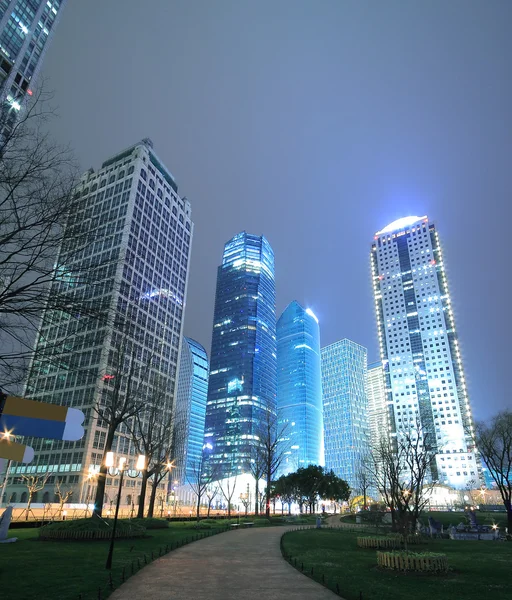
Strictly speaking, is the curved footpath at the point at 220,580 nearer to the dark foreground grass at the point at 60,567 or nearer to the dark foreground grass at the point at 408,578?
the dark foreground grass at the point at 60,567

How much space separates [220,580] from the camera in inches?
516

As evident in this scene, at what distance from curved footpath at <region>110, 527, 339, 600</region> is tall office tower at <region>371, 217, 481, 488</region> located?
13664 cm

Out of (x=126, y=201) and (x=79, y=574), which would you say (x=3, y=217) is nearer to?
(x=79, y=574)

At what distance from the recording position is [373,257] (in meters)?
192

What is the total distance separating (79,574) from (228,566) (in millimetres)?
5871

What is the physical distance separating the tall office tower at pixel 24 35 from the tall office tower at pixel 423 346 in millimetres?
148090

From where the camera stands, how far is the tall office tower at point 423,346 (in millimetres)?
149625

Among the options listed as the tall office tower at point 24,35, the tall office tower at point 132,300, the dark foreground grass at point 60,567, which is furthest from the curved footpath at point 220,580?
the tall office tower at point 24,35

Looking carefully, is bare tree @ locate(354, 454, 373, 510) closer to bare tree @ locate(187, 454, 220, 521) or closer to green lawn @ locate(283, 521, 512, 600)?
bare tree @ locate(187, 454, 220, 521)

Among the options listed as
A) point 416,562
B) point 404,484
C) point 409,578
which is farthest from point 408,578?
point 404,484

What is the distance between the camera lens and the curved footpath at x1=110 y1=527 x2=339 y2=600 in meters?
11.1

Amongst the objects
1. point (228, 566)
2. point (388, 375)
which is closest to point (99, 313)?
point (228, 566)

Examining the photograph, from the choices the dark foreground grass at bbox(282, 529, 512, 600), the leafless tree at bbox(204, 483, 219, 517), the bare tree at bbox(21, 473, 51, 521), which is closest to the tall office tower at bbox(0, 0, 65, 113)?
the bare tree at bbox(21, 473, 51, 521)

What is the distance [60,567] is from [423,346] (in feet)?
554
